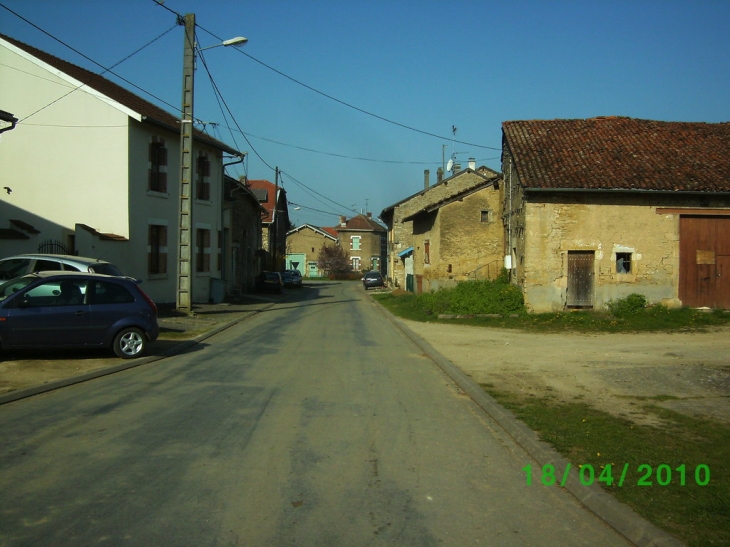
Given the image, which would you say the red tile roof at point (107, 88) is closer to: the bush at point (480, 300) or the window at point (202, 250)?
the window at point (202, 250)

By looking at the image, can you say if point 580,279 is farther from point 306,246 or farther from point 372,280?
point 306,246

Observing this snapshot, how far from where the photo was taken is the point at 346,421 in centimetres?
789

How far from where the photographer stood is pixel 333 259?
265 ft

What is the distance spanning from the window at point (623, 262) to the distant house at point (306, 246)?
209 ft

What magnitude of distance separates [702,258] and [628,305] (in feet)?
10.8

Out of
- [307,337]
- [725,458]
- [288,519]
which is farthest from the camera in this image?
[307,337]

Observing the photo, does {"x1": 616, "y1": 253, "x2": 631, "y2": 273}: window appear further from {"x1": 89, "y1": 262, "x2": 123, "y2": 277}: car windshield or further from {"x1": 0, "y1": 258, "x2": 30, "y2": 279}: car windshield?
{"x1": 0, "y1": 258, "x2": 30, "y2": 279}: car windshield

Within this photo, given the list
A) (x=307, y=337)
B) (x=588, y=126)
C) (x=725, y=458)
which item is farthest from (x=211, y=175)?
(x=725, y=458)

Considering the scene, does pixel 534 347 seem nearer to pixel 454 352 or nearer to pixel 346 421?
pixel 454 352

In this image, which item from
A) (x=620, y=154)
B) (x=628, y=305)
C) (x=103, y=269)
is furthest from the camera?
(x=620, y=154)

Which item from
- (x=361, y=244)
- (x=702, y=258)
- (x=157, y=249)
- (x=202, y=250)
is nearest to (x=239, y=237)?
(x=202, y=250)

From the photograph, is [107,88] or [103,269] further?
[107,88]

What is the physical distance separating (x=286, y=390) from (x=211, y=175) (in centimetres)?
2109

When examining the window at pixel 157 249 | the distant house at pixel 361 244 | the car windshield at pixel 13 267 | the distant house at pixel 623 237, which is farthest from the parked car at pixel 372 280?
the car windshield at pixel 13 267
